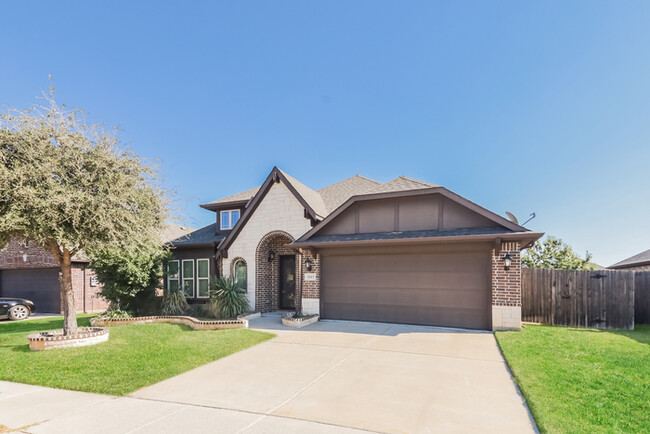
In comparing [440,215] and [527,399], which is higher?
[440,215]

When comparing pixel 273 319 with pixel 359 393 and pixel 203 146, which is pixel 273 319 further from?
pixel 203 146

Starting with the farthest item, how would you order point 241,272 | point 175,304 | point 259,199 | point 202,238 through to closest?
point 202,238
point 241,272
point 259,199
point 175,304

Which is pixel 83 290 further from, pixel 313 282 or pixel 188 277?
pixel 313 282

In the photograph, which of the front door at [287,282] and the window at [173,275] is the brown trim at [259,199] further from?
the window at [173,275]

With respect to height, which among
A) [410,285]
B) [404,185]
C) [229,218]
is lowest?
[410,285]

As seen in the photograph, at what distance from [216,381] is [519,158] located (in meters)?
16.9

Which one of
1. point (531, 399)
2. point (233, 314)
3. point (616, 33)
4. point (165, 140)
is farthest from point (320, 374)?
point (165, 140)

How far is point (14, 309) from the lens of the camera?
14500mm

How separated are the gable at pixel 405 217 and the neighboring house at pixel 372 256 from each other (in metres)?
0.03

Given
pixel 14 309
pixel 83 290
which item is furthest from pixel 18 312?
pixel 83 290

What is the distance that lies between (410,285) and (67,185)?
9436 millimetres

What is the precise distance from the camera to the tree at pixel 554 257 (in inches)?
813

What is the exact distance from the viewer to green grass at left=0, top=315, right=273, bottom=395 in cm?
534

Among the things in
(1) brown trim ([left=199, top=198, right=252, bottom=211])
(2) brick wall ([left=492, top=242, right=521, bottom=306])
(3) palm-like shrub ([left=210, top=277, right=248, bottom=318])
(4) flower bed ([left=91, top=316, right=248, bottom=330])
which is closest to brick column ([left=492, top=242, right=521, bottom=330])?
(2) brick wall ([left=492, top=242, right=521, bottom=306])
